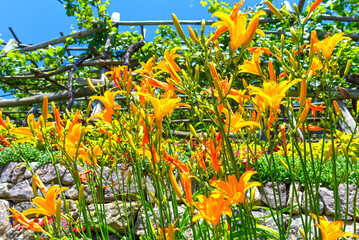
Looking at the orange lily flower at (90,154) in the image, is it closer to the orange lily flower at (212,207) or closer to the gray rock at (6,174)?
the orange lily flower at (212,207)

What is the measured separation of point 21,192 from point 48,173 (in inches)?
13.8

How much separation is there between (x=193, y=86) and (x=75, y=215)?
2762mm

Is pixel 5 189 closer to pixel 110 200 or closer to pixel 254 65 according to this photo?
pixel 110 200

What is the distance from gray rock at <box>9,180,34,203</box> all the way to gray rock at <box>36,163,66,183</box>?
178 mm

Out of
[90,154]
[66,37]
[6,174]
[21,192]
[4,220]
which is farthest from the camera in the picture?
[66,37]

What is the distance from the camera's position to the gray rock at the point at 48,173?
3283 mm

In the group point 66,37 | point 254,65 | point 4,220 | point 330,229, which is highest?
point 66,37

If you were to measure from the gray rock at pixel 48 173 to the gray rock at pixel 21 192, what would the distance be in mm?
178

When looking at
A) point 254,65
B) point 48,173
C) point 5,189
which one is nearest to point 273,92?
point 254,65

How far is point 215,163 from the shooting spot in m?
0.80

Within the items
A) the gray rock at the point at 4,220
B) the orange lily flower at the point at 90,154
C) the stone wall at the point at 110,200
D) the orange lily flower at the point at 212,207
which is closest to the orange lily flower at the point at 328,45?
the orange lily flower at the point at 212,207

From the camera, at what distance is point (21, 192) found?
3.27 m

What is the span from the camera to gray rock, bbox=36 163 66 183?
3283mm

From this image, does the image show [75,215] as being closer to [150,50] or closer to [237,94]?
[237,94]
